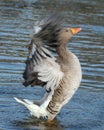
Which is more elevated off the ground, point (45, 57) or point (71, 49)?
point (45, 57)

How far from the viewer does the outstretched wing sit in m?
9.20

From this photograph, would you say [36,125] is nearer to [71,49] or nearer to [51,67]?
[51,67]

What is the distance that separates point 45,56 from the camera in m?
9.49

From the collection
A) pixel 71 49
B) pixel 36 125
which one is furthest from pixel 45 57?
pixel 71 49

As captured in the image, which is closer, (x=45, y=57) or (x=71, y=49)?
(x=45, y=57)

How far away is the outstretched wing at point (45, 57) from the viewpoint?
9203 mm

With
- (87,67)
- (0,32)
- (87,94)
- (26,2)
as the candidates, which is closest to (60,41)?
(87,94)

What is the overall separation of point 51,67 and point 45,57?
0.31 metres

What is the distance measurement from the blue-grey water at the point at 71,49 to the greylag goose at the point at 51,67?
17.5 inches

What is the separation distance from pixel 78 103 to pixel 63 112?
0.52 m

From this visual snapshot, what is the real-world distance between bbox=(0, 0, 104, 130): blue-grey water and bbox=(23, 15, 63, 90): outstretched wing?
93cm

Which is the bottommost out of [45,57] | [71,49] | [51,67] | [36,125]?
[71,49]

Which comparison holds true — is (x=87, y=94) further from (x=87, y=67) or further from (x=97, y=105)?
(x=87, y=67)

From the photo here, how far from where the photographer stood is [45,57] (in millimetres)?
9516
